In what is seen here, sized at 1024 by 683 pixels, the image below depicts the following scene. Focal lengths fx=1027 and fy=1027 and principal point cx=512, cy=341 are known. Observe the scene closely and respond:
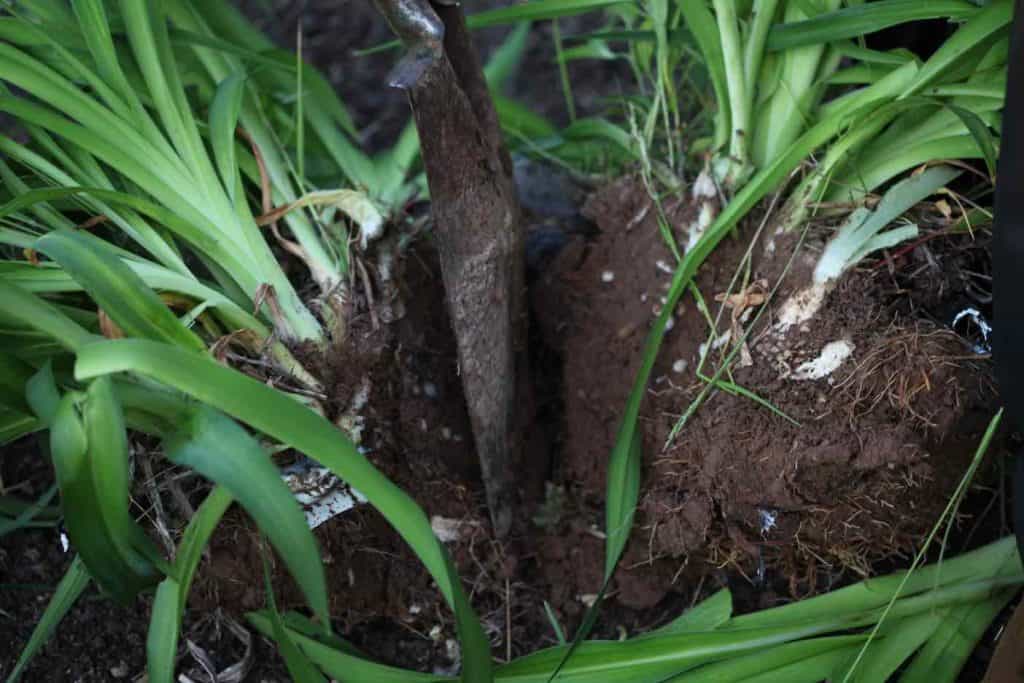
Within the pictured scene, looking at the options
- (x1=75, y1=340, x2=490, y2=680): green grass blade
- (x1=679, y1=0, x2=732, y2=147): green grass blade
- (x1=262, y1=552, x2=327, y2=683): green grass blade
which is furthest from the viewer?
(x1=679, y1=0, x2=732, y2=147): green grass blade

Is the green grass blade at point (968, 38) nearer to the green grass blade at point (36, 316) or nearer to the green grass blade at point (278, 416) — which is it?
the green grass blade at point (278, 416)

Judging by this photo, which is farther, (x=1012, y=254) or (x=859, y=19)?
(x=859, y=19)

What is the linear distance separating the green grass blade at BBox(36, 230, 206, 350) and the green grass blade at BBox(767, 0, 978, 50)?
2.41 feet

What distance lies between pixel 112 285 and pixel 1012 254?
2.67 ft

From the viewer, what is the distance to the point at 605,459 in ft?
4.25

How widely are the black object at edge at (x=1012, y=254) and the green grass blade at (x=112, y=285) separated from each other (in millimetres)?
773

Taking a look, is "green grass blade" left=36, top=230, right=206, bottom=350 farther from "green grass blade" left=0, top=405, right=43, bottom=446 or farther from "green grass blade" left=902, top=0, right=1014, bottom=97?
"green grass blade" left=902, top=0, right=1014, bottom=97

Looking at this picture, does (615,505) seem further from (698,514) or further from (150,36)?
(150,36)

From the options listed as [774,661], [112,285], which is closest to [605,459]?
[774,661]

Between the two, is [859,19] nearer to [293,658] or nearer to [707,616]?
[707,616]

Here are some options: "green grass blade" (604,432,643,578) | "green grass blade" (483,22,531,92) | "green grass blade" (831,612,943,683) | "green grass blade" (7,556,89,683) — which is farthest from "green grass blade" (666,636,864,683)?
"green grass blade" (483,22,531,92)

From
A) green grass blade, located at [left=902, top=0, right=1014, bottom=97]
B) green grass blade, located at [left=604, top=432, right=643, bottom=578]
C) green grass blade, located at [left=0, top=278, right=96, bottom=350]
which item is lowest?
green grass blade, located at [left=604, top=432, right=643, bottom=578]

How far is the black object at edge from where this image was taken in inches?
36.7

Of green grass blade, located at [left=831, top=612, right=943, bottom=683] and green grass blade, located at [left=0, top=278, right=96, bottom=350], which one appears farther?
green grass blade, located at [left=831, top=612, right=943, bottom=683]
